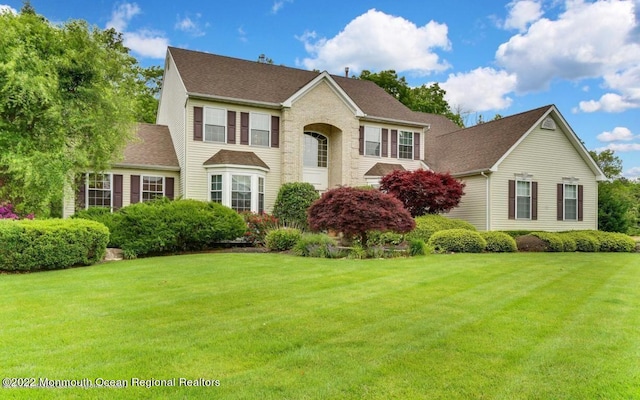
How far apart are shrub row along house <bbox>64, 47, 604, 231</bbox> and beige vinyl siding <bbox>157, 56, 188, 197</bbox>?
0.06 metres

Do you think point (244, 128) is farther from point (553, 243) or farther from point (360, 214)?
point (553, 243)

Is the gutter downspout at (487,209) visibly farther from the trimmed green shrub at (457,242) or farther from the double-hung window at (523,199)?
the trimmed green shrub at (457,242)

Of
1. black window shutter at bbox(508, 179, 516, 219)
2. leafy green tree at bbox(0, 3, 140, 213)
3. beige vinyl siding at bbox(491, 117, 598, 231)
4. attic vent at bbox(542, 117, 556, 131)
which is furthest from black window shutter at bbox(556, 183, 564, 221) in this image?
leafy green tree at bbox(0, 3, 140, 213)

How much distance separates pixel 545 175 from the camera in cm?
2133

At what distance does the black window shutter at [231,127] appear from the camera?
19469 mm

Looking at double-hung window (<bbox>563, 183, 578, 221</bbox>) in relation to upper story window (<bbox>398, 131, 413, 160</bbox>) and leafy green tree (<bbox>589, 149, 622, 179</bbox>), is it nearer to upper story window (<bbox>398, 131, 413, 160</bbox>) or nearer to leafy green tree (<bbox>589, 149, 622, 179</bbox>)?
upper story window (<bbox>398, 131, 413, 160</bbox>)

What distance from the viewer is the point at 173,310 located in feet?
19.8

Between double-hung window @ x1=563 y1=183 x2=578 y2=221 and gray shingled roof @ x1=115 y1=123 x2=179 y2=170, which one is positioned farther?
double-hung window @ x1=563 y1=183 x2=578 y2=221

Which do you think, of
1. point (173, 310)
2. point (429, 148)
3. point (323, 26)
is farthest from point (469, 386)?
point (429, 148)

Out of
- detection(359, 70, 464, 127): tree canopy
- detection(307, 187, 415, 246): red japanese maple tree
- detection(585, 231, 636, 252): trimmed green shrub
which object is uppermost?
detection(359, 70, 464, 127): tree canopy

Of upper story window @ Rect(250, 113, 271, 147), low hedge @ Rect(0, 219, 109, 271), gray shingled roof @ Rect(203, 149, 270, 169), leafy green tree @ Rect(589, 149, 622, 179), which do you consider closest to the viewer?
low hedge @ Rect(0, 219, 109, 271)

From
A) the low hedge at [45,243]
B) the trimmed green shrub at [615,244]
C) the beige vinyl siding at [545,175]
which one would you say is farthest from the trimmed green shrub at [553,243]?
the low hedge at [45,243]

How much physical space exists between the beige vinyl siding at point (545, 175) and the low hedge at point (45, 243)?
1682 cm

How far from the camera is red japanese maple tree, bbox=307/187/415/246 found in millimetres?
13195
